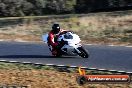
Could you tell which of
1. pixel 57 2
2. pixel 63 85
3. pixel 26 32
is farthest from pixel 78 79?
pixel 57 2

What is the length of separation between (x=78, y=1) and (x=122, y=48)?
3484 cm

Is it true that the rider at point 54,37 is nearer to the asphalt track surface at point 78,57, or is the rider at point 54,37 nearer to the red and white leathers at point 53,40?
the red and white leathers at point 53,40

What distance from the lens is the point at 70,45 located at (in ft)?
62.8

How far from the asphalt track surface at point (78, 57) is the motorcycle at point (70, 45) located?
0.81ft

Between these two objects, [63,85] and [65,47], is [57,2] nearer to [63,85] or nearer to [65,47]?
[65,47]

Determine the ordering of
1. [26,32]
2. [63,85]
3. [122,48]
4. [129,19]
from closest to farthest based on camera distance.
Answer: [63,85] → [122,48] → [26,32] → [129,19]

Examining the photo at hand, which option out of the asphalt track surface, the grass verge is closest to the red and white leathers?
the asphalt track surface

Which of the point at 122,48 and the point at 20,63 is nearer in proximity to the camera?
the point at 20,63

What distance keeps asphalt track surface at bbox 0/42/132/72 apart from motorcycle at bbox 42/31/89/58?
25 cm

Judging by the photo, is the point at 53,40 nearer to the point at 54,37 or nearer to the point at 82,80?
the point at 54,37

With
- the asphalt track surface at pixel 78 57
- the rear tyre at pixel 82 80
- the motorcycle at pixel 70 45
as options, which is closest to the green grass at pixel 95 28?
the asphalt track surface at pixel 78 57

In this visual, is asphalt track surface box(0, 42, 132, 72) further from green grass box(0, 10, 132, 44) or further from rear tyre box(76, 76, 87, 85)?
green grass box(0, 10, 132, 44)

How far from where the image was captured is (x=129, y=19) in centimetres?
3509

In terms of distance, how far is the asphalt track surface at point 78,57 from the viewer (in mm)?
17922
